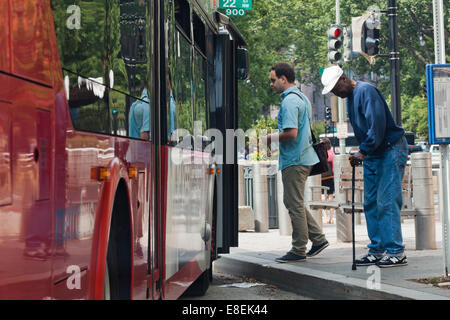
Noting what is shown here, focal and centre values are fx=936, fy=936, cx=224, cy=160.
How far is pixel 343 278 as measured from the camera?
7.91m

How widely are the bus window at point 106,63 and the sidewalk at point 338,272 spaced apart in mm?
2852

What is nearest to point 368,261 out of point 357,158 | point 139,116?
point 357,158

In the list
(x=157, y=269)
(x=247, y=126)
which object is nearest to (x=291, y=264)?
(x=157, y=269)

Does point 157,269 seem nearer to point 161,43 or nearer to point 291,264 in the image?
point 161,43

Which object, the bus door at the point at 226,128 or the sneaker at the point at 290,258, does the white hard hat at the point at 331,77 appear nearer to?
the bus door at the point at 226,128

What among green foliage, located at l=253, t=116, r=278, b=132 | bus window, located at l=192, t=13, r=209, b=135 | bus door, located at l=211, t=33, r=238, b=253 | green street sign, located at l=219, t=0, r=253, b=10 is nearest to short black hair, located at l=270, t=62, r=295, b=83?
bus door, located at l=211, t=33, r=238, b=253

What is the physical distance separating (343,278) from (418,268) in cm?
100

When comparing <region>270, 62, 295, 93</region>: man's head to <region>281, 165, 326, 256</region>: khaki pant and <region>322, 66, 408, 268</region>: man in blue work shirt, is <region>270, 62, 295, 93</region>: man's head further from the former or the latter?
<region>281, 165, 326, 256</region>: khaki pant

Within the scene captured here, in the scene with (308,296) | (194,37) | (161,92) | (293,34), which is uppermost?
(293,34)

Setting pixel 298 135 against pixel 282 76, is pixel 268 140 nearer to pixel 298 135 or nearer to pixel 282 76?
pixel 298 135

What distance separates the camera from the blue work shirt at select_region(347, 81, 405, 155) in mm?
8562

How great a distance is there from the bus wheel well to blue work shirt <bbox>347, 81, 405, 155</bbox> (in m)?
4.35

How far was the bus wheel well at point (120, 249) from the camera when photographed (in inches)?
175

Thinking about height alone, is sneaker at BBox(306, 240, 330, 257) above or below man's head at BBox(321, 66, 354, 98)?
below
